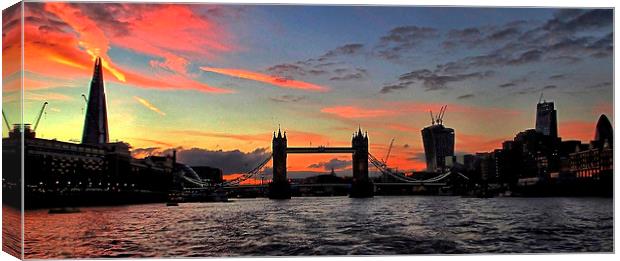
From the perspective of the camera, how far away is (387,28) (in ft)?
45.5

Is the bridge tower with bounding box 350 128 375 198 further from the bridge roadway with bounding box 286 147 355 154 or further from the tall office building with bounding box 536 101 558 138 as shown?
the tall office building with bounding box 536 101 558 138

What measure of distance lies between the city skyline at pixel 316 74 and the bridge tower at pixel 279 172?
0.16 m

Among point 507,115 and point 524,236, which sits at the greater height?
point 507,115

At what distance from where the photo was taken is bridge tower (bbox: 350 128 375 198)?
14016 mm

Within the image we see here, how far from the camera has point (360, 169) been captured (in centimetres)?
1440

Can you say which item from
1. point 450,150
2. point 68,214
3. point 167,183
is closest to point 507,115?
point 450,150

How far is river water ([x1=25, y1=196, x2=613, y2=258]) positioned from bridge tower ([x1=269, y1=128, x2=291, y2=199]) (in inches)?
7.2

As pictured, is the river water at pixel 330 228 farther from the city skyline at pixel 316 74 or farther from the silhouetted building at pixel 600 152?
the city skyline at pixel 316 74

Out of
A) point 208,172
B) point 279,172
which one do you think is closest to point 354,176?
point 279,172

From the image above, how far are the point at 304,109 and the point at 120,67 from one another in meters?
2.48

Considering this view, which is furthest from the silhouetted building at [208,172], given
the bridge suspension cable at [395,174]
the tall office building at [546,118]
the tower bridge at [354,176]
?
the tall office building at [546,118]

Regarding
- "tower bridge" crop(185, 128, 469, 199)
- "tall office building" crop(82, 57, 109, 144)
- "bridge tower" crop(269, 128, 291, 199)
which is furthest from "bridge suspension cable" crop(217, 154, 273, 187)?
"tall office building" crop(82, 57, 109, 144)

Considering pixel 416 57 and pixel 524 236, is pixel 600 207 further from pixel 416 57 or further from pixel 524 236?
pixel 416 57

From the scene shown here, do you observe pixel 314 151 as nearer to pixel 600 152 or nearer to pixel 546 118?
pixel 546 118
